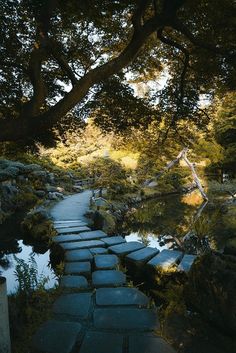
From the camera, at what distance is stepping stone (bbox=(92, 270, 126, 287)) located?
16.5 ft

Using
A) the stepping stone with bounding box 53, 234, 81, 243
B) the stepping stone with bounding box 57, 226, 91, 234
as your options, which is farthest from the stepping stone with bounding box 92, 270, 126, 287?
the stepping stone with bounding box 57, 226, 91, 234

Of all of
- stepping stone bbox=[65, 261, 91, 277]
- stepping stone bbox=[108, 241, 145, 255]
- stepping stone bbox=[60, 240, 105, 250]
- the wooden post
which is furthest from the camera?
stepping stone bbox=[60, 240, 105, 250]

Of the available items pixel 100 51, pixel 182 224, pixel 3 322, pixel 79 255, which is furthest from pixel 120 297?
pixel 182 224

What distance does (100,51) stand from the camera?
20.1ft

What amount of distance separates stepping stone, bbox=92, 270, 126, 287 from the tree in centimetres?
261

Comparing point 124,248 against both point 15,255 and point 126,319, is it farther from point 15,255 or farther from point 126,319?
point 15,255

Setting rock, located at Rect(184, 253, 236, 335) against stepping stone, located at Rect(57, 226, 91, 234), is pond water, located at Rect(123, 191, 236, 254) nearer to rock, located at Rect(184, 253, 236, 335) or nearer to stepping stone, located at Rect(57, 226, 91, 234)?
stepping stone, located at Rect(57, 226, 91, 234)

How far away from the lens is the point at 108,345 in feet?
10.9

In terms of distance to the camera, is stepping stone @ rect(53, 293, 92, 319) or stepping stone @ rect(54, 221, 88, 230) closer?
stepping stone @ rect(53, 293, 92, 319)

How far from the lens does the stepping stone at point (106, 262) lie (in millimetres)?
5753

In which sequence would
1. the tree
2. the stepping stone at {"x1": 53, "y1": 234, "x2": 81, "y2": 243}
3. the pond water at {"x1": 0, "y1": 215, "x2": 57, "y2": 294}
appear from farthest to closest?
1. the stepping stone at {"x1": 53, "y1": 234, "x2": 81, "y2": 243}
2. the pond water at {"x1": 0, "y1": 215, "x2": 57, "y2": 294}
3. the tree

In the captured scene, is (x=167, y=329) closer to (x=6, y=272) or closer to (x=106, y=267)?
(x=106, y=267)

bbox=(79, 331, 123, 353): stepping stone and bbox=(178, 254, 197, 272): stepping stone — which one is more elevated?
bbox=(79, 331, 123, 353): stepping stone

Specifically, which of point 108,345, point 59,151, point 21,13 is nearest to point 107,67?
point 21,13
